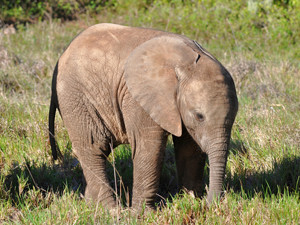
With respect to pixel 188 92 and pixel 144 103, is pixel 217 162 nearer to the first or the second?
pixel 188 92

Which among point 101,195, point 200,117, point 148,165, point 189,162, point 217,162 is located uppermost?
point 200,117

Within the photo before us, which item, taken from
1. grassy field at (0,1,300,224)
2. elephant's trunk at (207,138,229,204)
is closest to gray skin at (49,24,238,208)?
elephant's trunk at (207,138,229,204)

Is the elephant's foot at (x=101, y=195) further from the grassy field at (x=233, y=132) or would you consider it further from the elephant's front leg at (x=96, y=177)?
the grassy field at (x=233, y=132)

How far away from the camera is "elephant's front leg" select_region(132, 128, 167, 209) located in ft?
14.9

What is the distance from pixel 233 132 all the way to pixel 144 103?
2.14 metres

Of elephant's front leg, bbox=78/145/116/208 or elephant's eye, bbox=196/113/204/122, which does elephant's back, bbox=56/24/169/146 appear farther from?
elephant's eye, bbox=196/113/204/122

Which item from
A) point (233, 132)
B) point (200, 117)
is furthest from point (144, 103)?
point (233, 132)

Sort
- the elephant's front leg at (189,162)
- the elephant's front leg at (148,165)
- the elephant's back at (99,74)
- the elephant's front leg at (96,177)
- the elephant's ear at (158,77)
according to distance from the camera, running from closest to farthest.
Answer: the elephant's ear at (158,77) → the elephant's front leg at (148,165) → the elephant's back at (99,74) → the elephant's front leg at (189,162) → the elephant's front leg at (96,177)

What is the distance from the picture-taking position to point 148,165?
15.1ft

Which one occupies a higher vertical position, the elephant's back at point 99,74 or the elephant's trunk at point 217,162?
the elephant's back at point 99,74

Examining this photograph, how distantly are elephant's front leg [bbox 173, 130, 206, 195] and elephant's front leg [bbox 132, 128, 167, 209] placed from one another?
0.37 meters

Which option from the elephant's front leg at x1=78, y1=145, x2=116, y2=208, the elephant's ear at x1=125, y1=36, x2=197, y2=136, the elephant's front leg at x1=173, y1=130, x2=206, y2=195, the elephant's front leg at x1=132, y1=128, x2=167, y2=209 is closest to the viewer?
the elephant's ear at x1=125, y1=36, x2=197, y2=136

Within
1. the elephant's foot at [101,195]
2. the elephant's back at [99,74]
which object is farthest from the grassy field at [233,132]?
the elephant's back at [99,74]

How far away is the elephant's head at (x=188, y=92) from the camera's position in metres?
4.21
